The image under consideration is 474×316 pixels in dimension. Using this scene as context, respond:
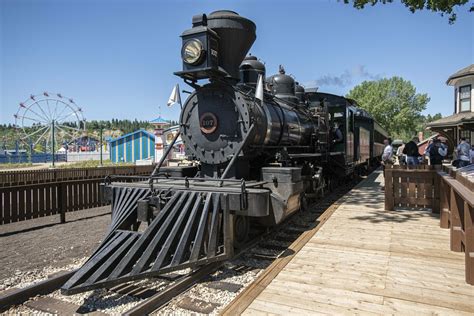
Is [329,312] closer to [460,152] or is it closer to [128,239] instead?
[128,239]

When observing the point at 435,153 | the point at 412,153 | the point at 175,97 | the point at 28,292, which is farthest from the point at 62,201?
the point at 435,153

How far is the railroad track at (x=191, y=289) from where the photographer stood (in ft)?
11.0

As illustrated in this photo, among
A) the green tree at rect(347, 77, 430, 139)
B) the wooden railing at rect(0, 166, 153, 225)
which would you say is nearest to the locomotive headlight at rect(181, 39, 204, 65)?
the wooden railing at rect(0, 166, 153, 225)

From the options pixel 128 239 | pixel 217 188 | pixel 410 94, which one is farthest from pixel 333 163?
pixel 410 94

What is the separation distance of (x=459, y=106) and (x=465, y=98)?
64 cm

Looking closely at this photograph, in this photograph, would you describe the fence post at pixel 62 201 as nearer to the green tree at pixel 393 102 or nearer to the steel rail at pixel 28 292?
the steel rail at pixel 28 292

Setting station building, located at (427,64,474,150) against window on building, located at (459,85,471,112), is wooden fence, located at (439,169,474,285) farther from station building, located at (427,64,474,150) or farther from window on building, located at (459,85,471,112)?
window on building, located at (459,85,471,112)

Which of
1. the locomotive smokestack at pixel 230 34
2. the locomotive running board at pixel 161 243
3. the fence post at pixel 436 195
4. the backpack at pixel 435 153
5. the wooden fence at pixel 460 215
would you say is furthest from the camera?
the backpack at pixel 435 153

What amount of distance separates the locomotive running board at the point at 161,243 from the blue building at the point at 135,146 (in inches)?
1377

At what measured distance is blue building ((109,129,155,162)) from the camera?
3906cm

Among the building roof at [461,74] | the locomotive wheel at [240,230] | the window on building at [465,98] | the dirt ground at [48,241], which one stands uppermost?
the building roof at [461,74]

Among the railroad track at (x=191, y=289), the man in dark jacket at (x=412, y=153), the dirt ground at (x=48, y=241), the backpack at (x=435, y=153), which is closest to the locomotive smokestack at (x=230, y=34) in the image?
the railroad track at (x=191, y=289)

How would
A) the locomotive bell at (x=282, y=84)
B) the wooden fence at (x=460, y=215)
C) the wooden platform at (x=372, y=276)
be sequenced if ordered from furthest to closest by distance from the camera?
the locomotive bell at (x=282, y=84) → the wooden fence at (x=460, y=215) → the wooden platform at (x=372, y=276)

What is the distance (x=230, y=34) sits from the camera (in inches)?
221
